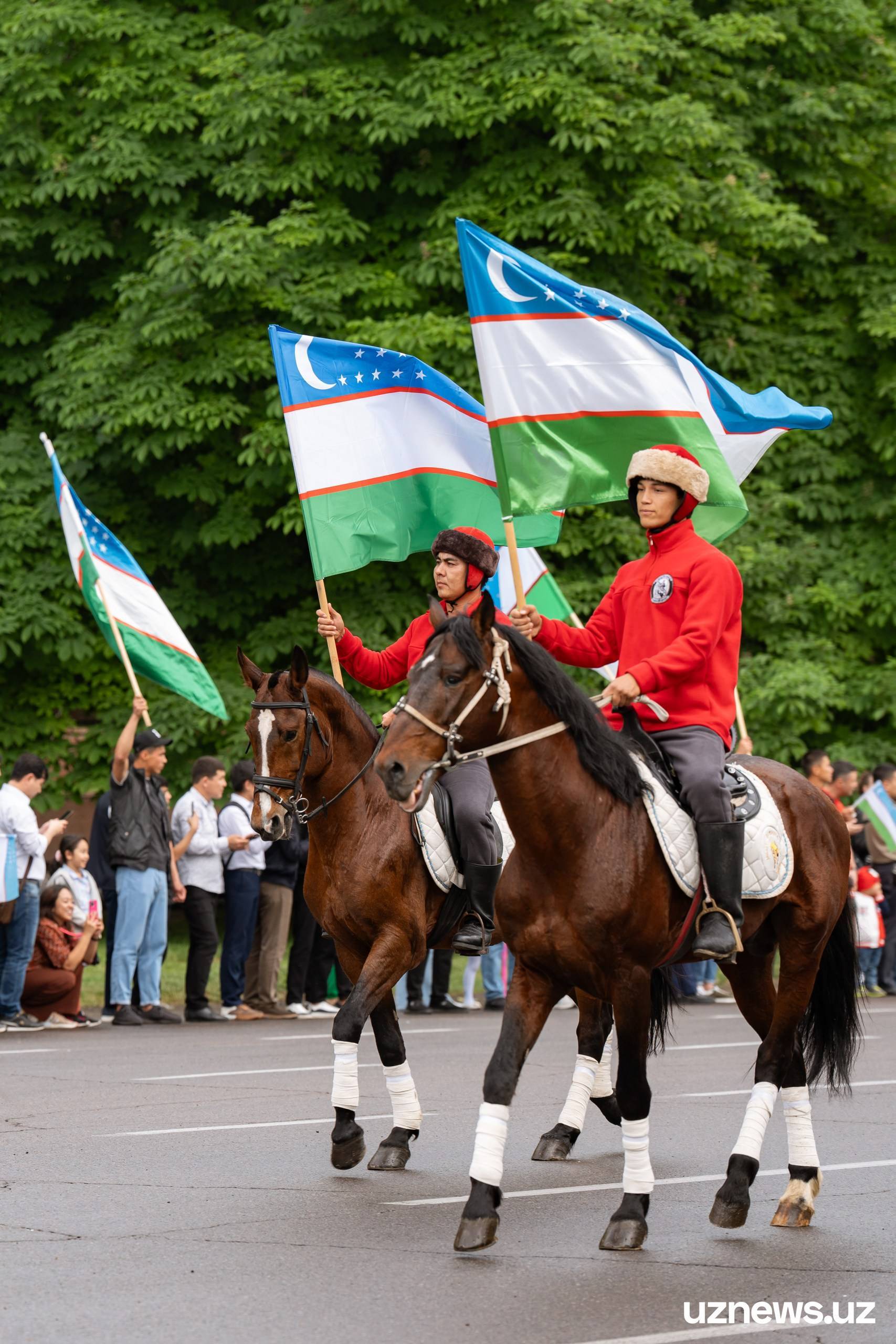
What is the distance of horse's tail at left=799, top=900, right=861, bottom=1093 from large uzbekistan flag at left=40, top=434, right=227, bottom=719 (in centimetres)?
753

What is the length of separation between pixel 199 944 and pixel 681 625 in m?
10.3

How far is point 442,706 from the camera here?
21.1 ft

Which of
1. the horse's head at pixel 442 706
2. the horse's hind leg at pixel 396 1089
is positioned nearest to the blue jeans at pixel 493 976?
the horse's hind leg at pixel 396 1089

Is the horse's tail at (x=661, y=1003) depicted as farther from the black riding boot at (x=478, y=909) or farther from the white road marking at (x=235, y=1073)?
the white road marking at (x=235, y=1073)

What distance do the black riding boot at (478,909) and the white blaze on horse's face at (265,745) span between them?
1063 mm

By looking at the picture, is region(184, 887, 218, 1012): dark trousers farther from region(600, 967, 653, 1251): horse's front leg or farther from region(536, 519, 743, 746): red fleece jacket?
region(600, 967, 653, 1251): horse's front leg

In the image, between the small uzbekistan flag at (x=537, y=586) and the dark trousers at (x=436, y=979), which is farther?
the dark trousers at (x=436, y=979)

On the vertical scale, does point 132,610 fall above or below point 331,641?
above

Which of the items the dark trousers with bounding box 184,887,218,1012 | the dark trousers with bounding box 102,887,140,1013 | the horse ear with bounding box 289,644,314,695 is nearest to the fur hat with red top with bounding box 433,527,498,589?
the horse ear with bounding box 289,644,314,695

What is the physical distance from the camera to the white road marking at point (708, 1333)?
5.45m

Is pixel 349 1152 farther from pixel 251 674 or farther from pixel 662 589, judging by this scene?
pixel 662 589

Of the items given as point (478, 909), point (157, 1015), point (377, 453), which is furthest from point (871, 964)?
point (478, 909)

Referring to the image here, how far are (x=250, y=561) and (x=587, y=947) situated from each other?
1628cm

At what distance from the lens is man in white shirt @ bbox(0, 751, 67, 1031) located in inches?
586
